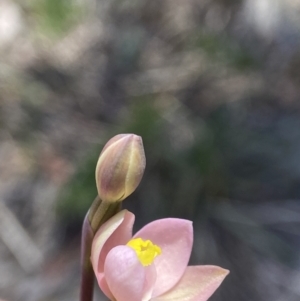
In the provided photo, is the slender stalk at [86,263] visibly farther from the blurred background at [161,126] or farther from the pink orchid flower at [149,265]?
the blurred background at [161,126]

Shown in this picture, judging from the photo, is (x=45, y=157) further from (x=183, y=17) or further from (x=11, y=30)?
(x=183, y=17)

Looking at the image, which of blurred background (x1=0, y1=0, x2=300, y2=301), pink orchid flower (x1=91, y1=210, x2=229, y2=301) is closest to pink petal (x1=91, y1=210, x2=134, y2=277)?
pink orchid flower (x1=91, y1=210, x2=229, y2=301)

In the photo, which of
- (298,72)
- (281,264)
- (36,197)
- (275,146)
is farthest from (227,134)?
(36,197)

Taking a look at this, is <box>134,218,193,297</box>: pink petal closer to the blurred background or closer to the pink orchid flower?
the pink orchid flower

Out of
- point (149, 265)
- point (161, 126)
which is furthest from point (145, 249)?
point (161, 126)

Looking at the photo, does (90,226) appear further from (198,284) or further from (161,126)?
(161,126)

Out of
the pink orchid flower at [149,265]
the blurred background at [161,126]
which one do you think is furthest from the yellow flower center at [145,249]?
the blurred background at [161,126]
